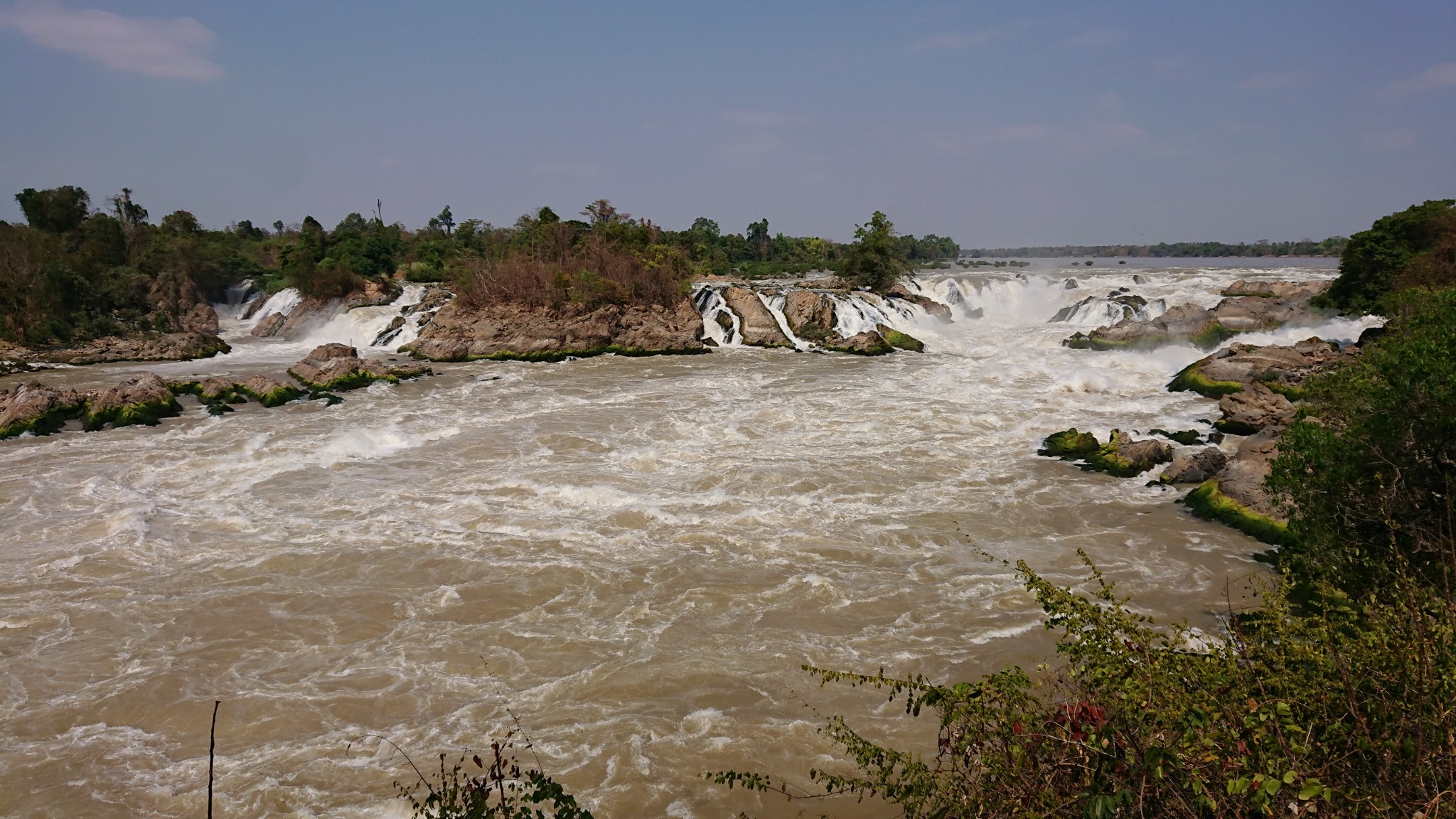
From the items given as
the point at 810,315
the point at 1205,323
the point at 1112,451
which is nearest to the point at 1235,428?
the point at 1112,451

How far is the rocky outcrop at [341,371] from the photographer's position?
852 inches

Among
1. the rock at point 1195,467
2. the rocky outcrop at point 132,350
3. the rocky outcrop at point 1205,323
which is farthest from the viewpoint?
the rocky outcrop at point 132,350

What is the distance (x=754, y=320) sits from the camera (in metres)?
33.1

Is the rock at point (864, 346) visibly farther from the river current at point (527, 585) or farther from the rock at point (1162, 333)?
the river current at point (527, 585)

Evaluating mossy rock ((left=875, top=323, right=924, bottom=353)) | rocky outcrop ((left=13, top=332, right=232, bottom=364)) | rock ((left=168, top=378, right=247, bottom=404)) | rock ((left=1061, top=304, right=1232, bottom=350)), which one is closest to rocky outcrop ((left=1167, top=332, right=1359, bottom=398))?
rock ((left=1061, top=304, right=1232, bottom=350))

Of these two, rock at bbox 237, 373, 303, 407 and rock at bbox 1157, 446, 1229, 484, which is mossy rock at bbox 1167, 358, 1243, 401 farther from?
rock at bbox 237, 373, 303, 407

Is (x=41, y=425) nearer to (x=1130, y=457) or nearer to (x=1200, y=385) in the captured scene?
(x=1130, y=457)

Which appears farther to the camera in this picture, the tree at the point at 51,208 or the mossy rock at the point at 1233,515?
the tree at the point at 51,208

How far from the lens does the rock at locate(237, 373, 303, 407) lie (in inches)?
774

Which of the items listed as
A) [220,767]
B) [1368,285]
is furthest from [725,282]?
[220,767]

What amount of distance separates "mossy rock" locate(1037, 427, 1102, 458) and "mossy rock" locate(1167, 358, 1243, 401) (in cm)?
674

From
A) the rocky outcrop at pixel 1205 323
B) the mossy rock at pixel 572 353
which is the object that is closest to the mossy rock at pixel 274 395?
the mossy rock at pixel 572 353

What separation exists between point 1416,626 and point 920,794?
79.4 inches

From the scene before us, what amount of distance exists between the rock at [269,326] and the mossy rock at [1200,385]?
35.6 meters
